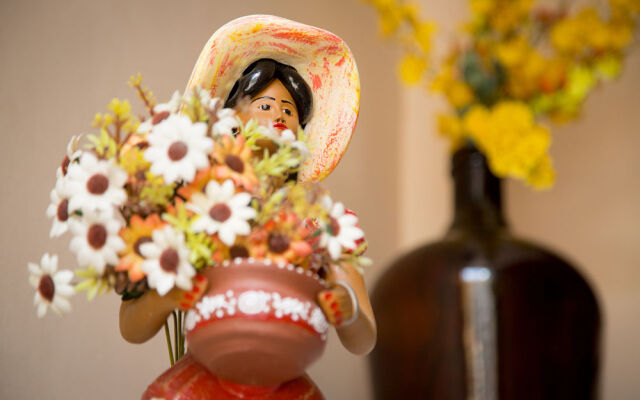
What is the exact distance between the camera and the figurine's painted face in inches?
28.8

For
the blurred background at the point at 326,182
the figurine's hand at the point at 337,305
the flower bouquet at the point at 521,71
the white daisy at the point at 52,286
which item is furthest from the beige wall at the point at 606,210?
the white daisy at the point at 52,286

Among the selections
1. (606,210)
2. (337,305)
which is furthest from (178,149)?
(606,210)

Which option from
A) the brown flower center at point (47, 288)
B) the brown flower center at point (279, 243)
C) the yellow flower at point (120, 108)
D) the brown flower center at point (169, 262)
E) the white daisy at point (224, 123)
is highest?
the yellow flower at point (120, 108)

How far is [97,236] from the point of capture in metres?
0.52

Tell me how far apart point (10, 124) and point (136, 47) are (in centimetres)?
22

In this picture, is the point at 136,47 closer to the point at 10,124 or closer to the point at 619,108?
the point at 10,124

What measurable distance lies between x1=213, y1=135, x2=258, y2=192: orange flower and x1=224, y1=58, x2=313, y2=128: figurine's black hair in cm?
19

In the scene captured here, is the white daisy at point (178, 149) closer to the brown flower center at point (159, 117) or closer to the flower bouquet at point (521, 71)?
the brown flower center at point (159, 117)

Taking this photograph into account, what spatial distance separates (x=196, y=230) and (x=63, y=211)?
0.41 ft

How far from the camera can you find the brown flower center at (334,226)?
22.5 inches

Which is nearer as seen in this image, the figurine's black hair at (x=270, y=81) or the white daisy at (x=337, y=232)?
the white daisy at (x=337, y=232)

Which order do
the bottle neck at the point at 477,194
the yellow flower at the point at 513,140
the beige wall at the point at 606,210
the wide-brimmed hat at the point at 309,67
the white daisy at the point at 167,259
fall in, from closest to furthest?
the white daisy at the point at 167,259 → the wide-brimmed hat at the point at 309,67 → the yellow flower at the point at 513,140 → the bottle neck at the point at 477,194 → the beige wall at the point at 606,210

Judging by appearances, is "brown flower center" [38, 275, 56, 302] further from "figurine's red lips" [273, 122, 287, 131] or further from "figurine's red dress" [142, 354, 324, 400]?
"figurine's red lips" [273, 122, 287, 131]

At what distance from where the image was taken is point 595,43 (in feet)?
2.91
